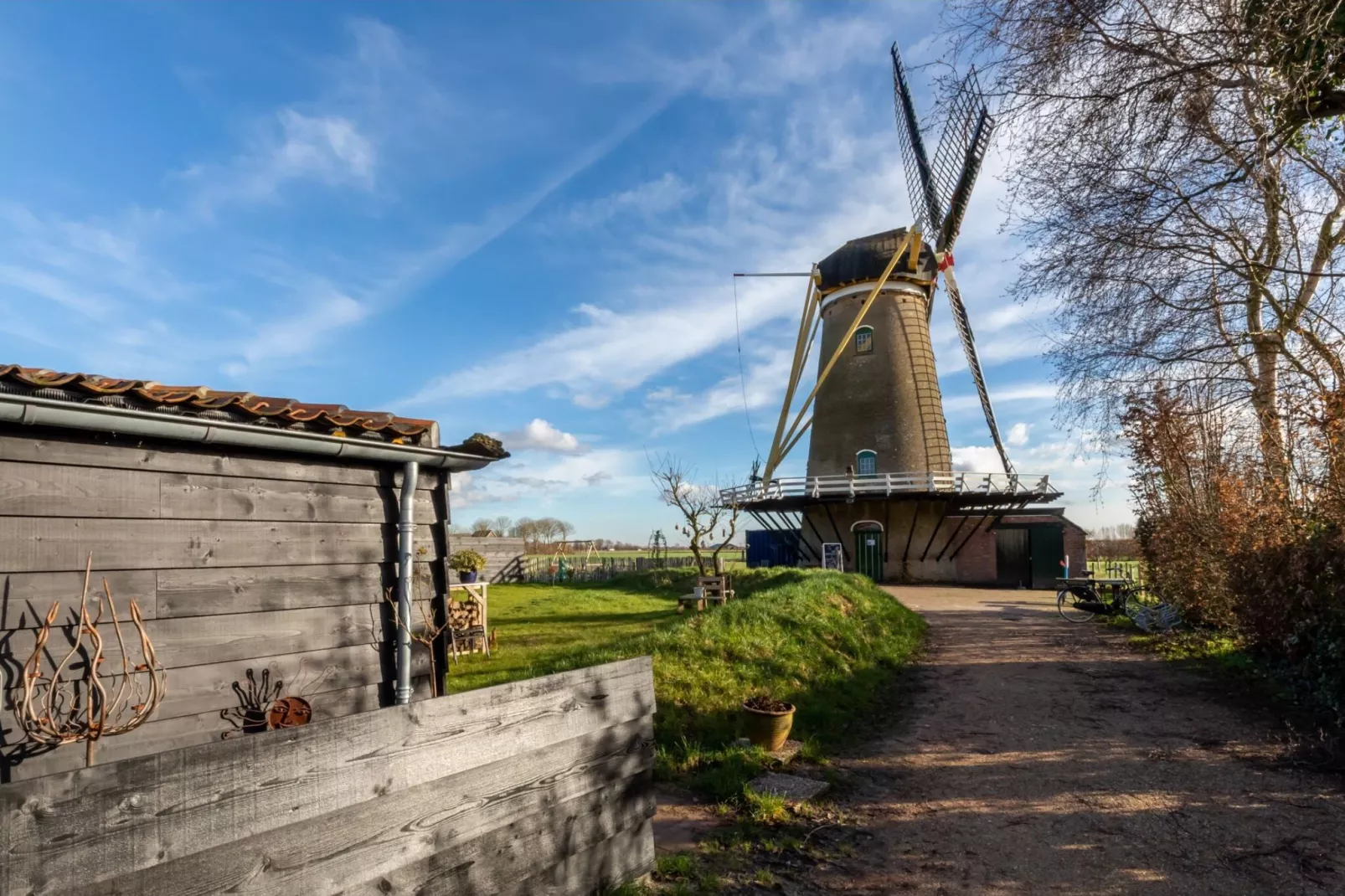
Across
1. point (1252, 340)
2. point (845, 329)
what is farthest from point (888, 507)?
point (1252, 340)

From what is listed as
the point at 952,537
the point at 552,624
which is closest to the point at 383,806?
the point at 552,624

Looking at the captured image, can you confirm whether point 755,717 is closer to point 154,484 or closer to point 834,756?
point 834,756

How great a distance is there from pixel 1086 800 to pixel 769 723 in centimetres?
219

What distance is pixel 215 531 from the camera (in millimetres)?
3965

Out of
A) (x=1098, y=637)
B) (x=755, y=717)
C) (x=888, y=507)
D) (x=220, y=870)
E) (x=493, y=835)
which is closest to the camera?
(x=220, y=870)

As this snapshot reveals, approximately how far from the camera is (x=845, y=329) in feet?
77.2

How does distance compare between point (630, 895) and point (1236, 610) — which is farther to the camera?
point (1236, 610)

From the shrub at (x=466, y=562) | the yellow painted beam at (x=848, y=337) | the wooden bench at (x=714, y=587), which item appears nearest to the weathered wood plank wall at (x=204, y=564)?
the shrub at (x=466, y=562)

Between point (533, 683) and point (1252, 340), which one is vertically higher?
point (1252, 340)

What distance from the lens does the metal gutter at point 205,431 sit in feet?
10.3

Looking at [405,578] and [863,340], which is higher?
[863,340]

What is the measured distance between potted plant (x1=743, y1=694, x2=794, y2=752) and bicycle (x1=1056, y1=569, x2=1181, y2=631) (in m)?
8.06

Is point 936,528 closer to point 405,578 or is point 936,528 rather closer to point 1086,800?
point 1086,800

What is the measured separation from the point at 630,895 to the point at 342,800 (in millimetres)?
1640
